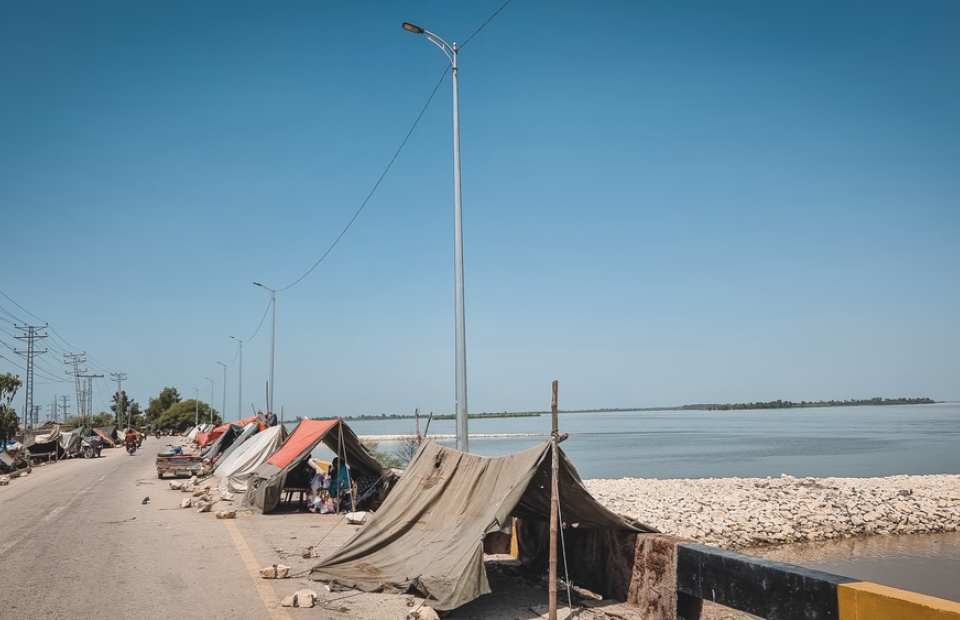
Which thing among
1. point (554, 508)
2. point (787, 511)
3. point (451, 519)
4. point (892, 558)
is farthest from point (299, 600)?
point (787, 511)

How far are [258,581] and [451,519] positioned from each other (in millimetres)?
2636

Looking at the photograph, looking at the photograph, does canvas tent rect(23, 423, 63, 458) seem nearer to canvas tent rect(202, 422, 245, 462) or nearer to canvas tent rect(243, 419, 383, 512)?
canvas tent rect(202, 422, 245, 462)

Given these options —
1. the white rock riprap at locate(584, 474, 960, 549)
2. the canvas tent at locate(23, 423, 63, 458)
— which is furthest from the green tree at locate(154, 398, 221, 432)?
the white rock riprap at locate(584, 474, 960, 549)

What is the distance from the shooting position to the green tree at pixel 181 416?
106 meters

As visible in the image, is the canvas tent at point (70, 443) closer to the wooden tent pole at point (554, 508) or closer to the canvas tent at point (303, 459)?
the canvas tent at point (303, 459)

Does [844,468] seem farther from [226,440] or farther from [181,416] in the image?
[181,416]

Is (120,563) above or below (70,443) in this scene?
above

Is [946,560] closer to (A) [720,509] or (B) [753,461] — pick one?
(A) [720,509]

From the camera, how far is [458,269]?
41.9 feet

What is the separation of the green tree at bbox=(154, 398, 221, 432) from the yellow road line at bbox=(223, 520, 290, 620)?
10073 centimetres

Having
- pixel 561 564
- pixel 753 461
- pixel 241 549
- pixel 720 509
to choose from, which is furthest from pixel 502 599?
pixel 753 461

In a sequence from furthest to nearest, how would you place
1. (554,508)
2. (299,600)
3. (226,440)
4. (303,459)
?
(226,440) → (303,459) → (299,600) → (554,508)

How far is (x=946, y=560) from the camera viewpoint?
17625mm

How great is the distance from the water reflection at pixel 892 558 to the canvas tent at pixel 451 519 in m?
9.19
